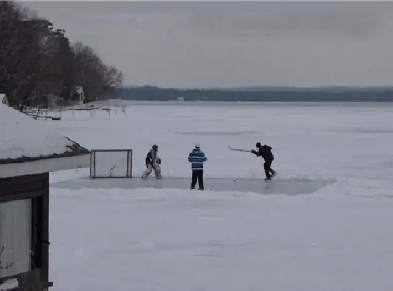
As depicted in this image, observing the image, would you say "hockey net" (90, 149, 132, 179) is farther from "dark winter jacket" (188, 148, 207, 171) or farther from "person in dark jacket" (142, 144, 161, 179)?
"dark winter jacket" (188, 148, 207, 171)

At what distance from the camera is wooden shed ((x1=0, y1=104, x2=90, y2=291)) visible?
6195 millimetres

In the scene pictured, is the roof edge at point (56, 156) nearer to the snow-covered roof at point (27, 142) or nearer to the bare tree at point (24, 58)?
the snow-covered roof at point (27, 142)

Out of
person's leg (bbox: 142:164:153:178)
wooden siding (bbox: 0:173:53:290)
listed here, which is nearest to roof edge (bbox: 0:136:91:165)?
wooden siding (bbox: 0:173:53:290)

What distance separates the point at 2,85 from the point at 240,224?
5715cm

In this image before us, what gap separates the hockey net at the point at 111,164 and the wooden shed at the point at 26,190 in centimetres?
1713

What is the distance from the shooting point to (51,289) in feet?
33.2

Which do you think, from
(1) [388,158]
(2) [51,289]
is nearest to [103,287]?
(2) [51,289]

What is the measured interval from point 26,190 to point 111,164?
18.1m

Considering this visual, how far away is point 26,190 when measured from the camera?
255 inches

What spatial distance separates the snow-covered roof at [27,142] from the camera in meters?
6.09

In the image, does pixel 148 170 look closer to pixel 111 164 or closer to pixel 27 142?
pixel 111 164

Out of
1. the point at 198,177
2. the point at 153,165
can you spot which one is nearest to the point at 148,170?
the point at 153,165

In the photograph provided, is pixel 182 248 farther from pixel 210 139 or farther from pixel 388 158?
pixel 210 139

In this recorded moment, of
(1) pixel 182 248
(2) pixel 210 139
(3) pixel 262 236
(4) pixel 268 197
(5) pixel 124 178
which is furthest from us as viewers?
(2) pixel 210 139
